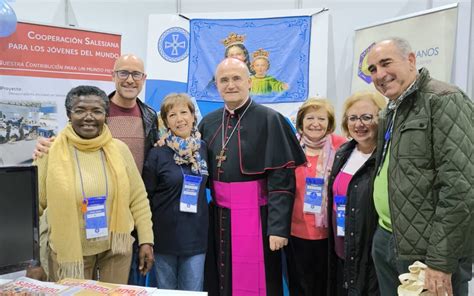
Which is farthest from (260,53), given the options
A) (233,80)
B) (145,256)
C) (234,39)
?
(145,256)

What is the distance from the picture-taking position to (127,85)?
2.56 metres

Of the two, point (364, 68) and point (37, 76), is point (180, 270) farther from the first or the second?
point (364, 68)

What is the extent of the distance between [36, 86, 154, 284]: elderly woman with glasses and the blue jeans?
34 cm

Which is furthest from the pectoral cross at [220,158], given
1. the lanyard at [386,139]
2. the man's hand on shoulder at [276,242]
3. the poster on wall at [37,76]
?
the poster on wall at [37,76]

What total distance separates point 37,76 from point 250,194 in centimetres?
192

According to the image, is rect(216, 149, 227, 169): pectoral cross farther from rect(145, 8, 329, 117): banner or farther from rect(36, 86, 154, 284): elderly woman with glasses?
rect(145, 8, 329, 117): banner

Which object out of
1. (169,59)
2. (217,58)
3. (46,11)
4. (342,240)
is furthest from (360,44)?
(46,11)

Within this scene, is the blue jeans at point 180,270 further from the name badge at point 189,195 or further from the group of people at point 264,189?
the name badge at point 189,195

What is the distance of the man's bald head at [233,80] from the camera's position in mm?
2488

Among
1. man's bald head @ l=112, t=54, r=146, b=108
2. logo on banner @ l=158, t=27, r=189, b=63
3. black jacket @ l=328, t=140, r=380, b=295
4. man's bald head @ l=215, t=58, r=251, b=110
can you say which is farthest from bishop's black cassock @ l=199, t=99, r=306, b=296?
logo on banner @ l=158, t=27, r=189, b=63

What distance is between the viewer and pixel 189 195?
7.75 ft

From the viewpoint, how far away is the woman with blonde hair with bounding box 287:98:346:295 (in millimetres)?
2611

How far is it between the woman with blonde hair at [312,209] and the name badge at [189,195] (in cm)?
69

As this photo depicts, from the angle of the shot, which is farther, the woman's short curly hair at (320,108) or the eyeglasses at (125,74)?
the woman's short curly hair at (320,108)
